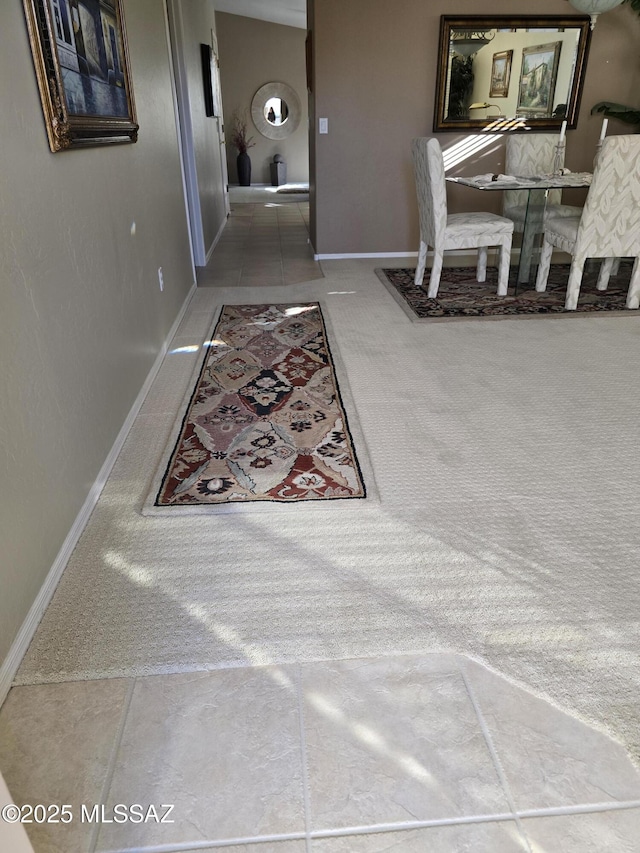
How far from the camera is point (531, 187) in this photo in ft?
12.5

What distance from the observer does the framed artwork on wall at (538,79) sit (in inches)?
198

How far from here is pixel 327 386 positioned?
2914 millimetres

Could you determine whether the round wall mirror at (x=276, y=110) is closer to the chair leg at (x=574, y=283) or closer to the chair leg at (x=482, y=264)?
the chair leg at (x=482, y=264)

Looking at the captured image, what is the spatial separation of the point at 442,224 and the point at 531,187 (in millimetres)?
595

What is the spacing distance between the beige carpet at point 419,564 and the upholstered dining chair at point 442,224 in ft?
5.44

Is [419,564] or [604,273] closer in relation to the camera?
[419,564]

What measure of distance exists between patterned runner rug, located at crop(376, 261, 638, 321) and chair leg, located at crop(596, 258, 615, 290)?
5 centimetres

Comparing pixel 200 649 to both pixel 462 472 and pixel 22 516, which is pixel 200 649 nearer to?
pixel 22 516

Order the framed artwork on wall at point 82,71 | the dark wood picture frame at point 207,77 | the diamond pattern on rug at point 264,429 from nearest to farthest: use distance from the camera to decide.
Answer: the framed artwork on wall at point 82,71, the diamond pattern on rug at point 264,429, the dark wood picture frame at point 207,77

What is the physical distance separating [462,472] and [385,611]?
769 mm

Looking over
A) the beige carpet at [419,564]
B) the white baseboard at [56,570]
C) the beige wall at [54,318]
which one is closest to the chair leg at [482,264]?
the beige carpet at [419,564]

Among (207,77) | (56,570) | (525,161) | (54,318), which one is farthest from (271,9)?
(56,570)

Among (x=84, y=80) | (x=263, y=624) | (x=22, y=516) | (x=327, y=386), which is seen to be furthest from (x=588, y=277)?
(x=22, y=516)

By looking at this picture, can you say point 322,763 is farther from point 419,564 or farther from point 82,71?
point 82,71
